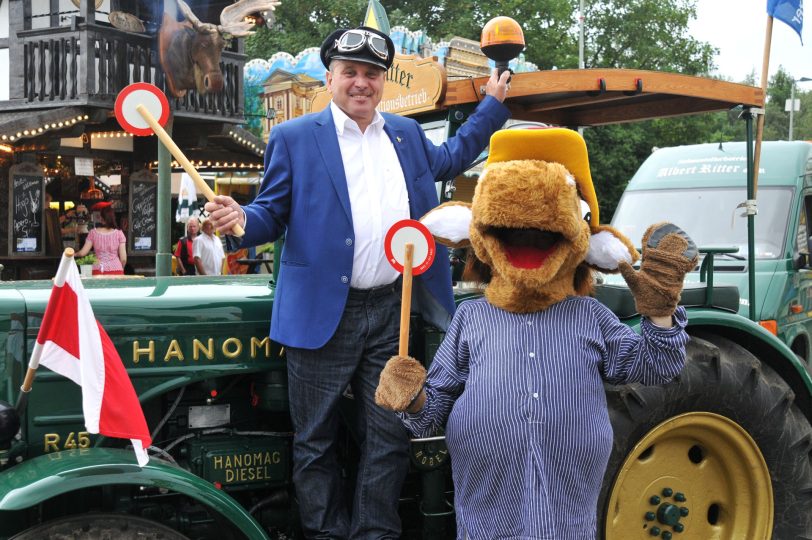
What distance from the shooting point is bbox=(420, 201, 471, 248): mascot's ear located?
261cm

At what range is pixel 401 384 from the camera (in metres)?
2.38

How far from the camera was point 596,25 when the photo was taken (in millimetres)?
27312

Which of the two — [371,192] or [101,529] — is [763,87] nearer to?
[371,192]

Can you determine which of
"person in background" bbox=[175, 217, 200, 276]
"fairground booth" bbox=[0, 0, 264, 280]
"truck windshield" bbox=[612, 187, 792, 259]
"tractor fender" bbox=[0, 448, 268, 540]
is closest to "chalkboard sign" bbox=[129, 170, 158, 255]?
"fairground booth" bbox=[0, 0, 264, 280]

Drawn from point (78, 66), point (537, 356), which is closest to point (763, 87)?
point (537, 356)

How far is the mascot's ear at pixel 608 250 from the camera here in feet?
8.34

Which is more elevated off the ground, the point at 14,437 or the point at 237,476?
the point at 14,437

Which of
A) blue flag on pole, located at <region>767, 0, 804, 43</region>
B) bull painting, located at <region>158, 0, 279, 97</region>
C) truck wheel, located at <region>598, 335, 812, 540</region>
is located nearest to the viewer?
truck wheel, located at <region>598, 335, 812, 540</region>

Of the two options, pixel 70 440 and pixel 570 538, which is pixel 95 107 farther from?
pixel 570 538

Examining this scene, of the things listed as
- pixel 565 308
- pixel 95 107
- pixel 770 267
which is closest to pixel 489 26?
pixel 565 308

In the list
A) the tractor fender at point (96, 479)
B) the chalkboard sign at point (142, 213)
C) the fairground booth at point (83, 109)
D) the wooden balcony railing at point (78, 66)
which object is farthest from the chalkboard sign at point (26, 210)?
the tractor fender at point (96, 479)

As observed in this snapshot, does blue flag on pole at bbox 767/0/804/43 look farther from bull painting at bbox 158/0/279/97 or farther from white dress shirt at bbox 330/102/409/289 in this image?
bull painting at bbox 158/0/279/97

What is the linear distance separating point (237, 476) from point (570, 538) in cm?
128

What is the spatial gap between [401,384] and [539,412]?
0.38 metres
